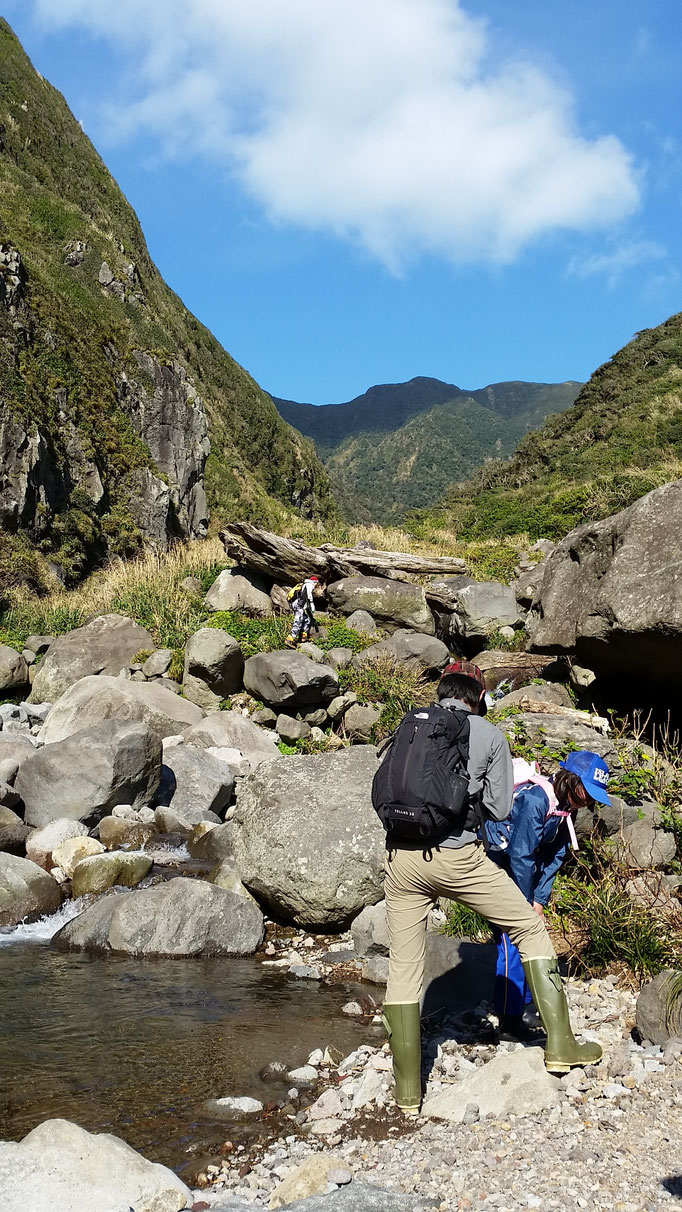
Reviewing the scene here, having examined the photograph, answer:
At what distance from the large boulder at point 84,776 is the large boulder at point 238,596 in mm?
6537

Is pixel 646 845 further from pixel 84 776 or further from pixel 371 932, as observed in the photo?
pixel 84 776

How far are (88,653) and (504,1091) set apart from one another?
13.0 m

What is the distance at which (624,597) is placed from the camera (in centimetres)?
832

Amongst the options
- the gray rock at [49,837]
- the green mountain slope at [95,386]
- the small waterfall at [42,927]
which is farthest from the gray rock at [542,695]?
the green mountain slope at [95,386]

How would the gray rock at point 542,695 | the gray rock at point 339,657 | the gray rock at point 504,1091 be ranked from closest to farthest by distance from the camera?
the gray rock at point 504,1091 < the gray rock at point 542,695 < the gray rock at point 339,657

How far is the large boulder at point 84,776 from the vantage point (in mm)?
9570

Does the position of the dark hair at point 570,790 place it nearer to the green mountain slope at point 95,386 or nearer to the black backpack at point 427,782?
the black backpack at point 427,782

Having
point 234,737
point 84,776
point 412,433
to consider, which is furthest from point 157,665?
point 412,433

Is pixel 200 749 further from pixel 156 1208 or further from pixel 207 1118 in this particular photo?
pixel 156 1208

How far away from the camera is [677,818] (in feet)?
22.7

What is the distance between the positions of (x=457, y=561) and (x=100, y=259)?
28343mm

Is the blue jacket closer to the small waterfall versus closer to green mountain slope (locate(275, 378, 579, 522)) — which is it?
the small waterfall

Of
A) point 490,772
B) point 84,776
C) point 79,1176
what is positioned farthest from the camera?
point 84,776

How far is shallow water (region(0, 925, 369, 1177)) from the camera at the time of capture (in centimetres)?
417
